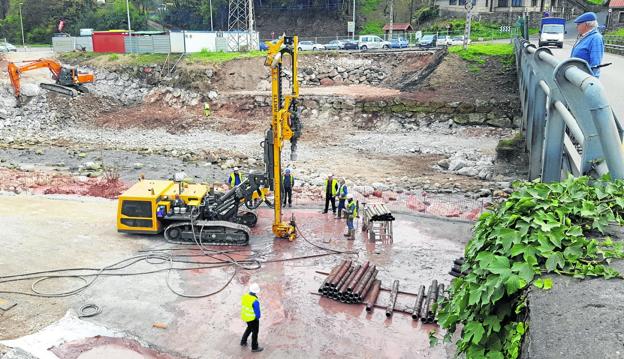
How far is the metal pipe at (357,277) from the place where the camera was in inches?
455

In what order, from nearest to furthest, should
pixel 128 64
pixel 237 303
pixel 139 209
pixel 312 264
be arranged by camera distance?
Result: pixel 237 303 → pixel 312 264 → pixel 139 209 → pixel 128 64

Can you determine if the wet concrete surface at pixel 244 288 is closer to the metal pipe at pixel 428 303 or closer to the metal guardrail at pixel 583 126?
the metal pipe at pixel 428 303

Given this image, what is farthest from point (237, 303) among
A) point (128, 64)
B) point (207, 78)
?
point (128, 64)

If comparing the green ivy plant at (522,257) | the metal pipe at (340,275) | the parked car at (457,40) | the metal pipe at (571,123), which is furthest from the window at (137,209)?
the parked car at (457,40)

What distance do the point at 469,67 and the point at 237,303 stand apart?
94.3 feet

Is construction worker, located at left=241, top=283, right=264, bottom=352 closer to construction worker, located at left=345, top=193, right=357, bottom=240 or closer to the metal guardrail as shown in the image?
the metal guardrail

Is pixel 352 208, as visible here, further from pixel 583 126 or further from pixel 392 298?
pixel 583 126

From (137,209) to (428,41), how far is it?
39.6 metres

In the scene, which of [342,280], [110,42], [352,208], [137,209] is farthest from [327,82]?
[342,280]

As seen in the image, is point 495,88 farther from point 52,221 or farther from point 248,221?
point 52,221

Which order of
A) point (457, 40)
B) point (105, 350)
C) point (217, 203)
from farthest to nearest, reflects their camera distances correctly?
point (457, 40)
point (217, 203)
point (105, 350)

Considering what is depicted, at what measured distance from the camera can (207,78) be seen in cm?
3888

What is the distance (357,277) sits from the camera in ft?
39.3

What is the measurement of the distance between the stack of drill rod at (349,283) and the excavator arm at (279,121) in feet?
10.0
